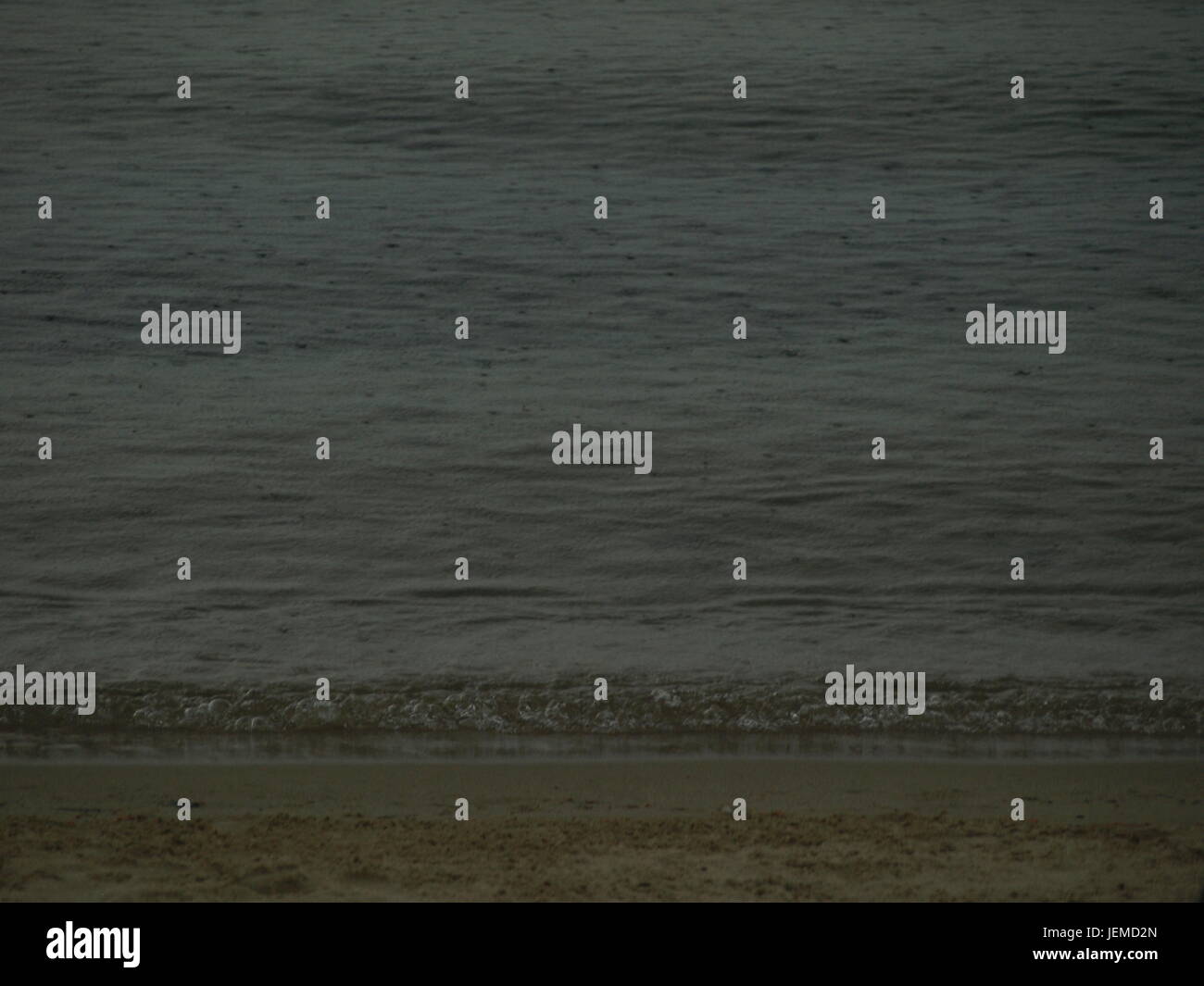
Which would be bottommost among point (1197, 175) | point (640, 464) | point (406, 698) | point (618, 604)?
point (406, 698)

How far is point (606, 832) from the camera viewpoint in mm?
3811

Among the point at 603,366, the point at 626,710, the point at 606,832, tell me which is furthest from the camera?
the point at 603,366

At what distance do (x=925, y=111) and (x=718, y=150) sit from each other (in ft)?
6.28

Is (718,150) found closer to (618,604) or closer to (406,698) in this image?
(618,604)

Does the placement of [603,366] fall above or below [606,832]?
above

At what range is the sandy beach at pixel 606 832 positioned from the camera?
3461 mm

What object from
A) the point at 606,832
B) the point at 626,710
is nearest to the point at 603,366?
the point at 626,710

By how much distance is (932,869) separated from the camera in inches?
140

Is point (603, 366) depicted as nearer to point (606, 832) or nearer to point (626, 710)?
point (626, 710)

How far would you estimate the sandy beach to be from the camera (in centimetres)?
346

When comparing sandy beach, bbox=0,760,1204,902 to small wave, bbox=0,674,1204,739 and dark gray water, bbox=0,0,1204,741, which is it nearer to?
small wave, bbox=0,674,1204,739

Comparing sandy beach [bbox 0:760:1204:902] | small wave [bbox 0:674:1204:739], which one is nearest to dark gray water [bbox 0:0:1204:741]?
small wave [bbox 0:674:1204:739]
